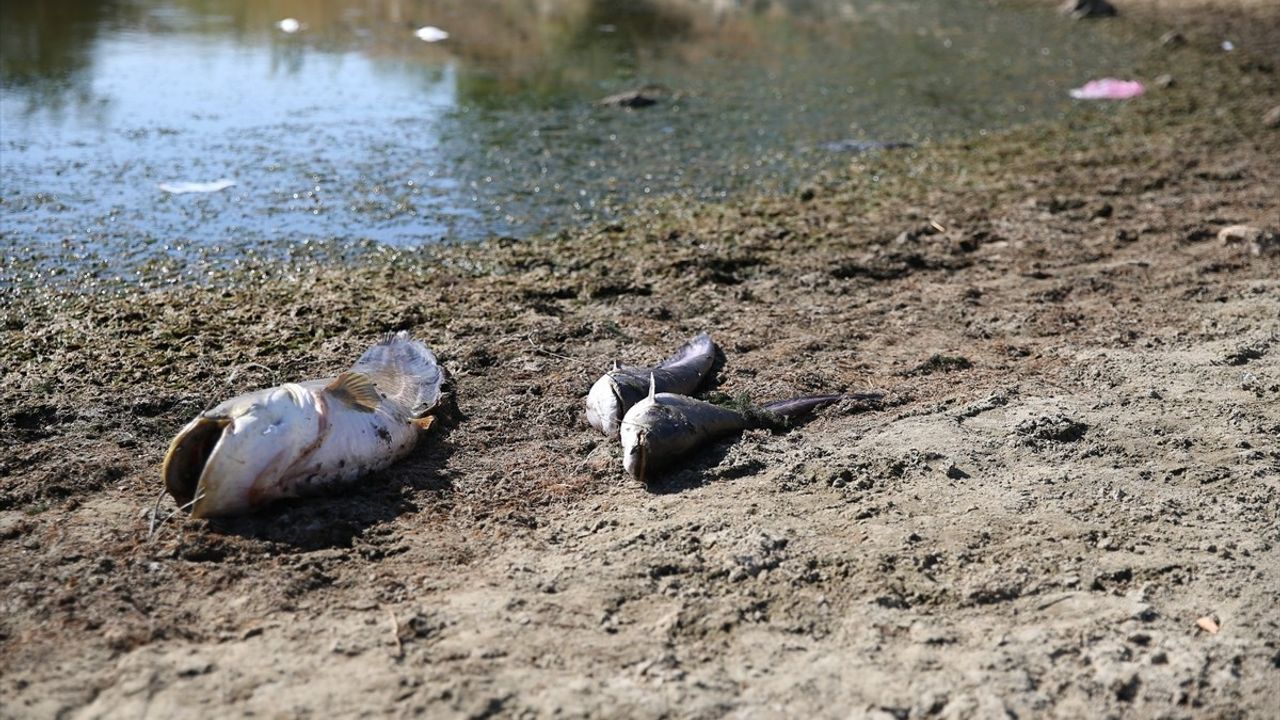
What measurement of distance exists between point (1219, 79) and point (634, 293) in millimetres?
8870

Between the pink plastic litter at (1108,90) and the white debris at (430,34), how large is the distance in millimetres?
7203

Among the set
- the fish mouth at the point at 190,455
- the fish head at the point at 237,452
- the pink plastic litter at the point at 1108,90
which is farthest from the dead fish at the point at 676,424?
the pink plastic litter at the point at 1108,90

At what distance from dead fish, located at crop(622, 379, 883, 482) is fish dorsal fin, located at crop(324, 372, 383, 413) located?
0.95 metres

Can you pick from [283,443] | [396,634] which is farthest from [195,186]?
[396,634]

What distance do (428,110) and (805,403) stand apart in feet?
22.3

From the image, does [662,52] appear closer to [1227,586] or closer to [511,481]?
[511,481]

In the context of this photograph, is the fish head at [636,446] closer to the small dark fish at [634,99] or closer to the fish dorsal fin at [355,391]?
the fish dorsal fin at [355,391]

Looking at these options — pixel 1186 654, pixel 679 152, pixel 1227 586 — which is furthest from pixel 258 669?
pixel 679 152

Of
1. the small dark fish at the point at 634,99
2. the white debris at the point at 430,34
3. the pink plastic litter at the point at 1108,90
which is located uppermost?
the pink plastic litter at the point at 1108,90

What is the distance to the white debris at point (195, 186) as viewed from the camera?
8359mm

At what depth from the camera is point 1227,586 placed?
379 cm

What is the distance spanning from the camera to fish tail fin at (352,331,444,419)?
5081 mm

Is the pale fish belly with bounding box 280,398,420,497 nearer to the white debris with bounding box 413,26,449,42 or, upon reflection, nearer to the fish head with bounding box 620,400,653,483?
the fish head with bounding box 620,400,653,483

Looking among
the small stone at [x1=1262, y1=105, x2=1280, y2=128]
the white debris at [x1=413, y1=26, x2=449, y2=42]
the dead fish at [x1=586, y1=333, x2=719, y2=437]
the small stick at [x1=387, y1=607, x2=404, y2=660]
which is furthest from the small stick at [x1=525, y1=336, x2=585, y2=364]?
the white debris at [x1=413, y1=26, x2=449, y2=42]
